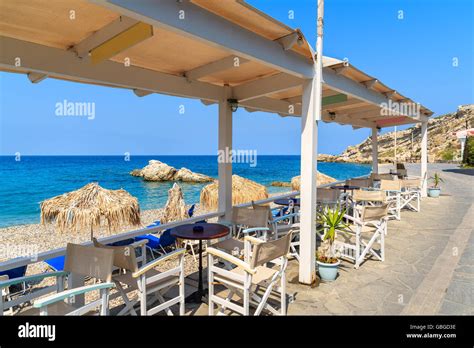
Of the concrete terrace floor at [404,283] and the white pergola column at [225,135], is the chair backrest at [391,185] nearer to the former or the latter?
the concrete terrace floor at [404,283]

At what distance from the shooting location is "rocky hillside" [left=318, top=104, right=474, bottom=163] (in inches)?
1854

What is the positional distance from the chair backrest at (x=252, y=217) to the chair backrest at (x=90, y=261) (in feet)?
7.36

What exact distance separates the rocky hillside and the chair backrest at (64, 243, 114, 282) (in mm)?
48032

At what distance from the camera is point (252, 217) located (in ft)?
13.5

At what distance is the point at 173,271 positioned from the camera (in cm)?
260

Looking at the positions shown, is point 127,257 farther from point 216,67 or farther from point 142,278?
point 216,67

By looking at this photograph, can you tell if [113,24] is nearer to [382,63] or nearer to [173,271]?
[173,271]

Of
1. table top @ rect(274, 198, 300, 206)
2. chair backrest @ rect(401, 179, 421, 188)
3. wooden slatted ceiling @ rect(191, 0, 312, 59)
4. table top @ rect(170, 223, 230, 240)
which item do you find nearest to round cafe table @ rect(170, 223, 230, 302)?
table top @ rect(170, 223, 230, 240)

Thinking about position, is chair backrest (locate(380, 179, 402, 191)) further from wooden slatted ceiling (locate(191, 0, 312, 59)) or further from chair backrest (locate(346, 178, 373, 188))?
wooden slatted ceiling (locate(191, 0, 312, 59))

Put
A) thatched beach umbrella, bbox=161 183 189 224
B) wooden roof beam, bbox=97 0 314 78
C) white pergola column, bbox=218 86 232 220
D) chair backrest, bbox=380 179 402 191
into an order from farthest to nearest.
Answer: chair backrest, bbox=380 179 402 191 < thatched beach umbrella, bbox=161 183 189 224 < white pergola column, bbox=218 86 232 220 < wooden roof beam, bbox=97 0 314 78

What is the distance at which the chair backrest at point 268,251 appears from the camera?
236 cm

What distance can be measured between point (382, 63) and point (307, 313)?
8.59 metres

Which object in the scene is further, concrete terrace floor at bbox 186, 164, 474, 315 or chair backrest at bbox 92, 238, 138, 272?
concrete terrace floor at bbox 186, 164, 474, 315
